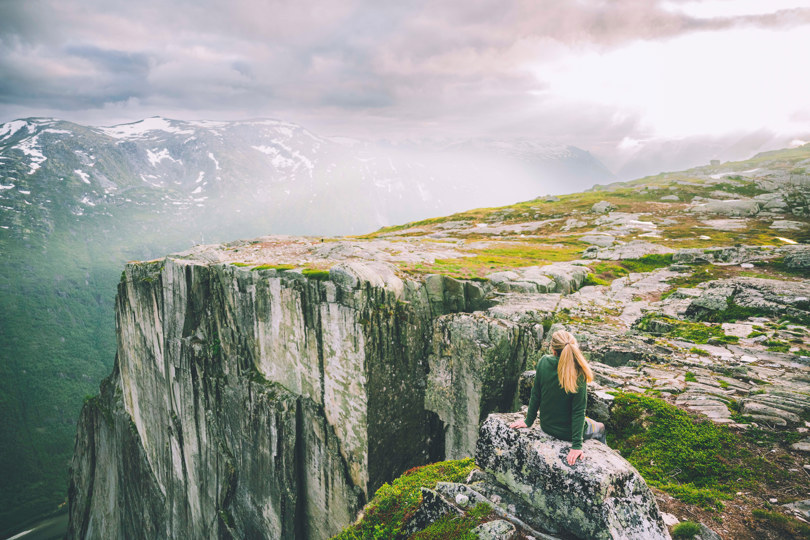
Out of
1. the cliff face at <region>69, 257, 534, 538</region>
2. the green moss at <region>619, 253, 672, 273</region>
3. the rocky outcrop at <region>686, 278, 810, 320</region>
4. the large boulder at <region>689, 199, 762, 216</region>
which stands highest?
the large boulder at <region>689, 199, 762, 216</region>

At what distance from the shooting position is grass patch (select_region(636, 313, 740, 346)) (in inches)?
688

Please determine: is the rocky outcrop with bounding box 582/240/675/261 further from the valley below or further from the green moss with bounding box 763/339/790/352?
the green moss with bounding box 763/339/790/352

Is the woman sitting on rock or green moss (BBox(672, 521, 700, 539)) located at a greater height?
the woman sitting on rock

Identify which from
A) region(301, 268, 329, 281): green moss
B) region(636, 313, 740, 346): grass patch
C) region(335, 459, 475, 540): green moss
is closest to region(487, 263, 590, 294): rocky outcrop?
region(636, 313, 740, 346): grass patch

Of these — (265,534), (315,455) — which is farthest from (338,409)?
(265,534)

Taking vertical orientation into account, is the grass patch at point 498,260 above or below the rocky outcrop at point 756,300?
above

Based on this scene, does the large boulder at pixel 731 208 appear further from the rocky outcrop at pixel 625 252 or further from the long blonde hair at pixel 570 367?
the long blonde hair at pixel 570 367

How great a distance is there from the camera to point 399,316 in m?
21.5

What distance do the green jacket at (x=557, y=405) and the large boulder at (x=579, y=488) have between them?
32 centimetres

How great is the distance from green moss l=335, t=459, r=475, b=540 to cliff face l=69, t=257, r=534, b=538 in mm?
7803

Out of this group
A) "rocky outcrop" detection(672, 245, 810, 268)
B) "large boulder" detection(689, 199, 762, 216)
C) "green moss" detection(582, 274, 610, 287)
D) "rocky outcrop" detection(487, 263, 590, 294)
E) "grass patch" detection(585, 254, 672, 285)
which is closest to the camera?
"rocky outcrop" detection(487, 263, 590, 294)

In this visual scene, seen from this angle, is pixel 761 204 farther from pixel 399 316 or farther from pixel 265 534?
pixel 265 534

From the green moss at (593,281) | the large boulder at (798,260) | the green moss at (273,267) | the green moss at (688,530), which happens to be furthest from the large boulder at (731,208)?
the green moss at (688,530)

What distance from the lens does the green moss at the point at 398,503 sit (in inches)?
371
